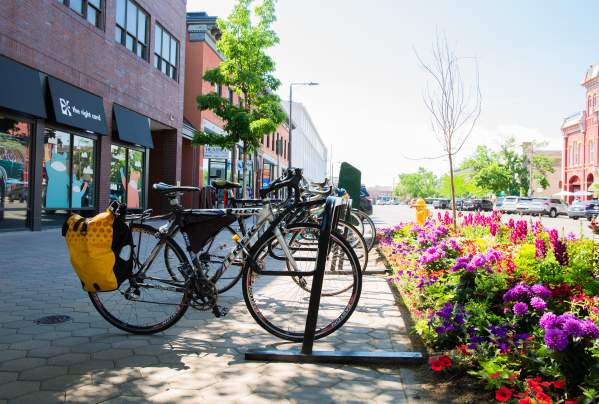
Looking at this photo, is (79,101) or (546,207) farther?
(546,207)

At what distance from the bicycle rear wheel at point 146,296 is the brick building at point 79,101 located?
29.2 ft

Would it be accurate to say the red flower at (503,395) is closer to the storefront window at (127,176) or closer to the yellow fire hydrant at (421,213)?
the yellow fire hydrant at (421,213)

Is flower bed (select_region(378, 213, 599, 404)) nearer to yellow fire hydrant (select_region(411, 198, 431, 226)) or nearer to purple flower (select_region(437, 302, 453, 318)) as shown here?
purple flower (select_region(437, 302, 453, 318))

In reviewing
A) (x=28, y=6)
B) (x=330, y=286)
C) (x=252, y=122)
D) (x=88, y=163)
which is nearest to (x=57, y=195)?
(x=88, y=163)

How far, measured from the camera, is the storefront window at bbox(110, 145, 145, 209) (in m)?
17.3

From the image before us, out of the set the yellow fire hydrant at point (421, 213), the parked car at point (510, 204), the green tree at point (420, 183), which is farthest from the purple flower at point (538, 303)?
the green tree at point (420, 183)

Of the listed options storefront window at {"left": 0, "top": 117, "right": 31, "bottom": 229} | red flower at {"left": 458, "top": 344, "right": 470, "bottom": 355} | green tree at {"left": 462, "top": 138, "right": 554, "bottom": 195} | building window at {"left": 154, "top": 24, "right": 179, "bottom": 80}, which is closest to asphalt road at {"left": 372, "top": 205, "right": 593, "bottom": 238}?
red flower at {"left": 458, "top": 344, "right": 470, "bottom": 355}

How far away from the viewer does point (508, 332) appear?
310 centimetres

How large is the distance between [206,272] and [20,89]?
9681mm

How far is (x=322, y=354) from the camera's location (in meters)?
3.58

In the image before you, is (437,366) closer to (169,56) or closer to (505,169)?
(169,56)

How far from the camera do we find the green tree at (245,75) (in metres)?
19.2

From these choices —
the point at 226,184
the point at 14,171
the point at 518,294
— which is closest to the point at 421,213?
the point at 226,184

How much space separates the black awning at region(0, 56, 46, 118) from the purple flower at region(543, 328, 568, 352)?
1168 centimetres
